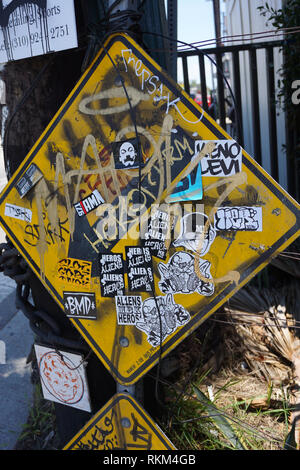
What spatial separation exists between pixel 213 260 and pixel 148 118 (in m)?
0.63

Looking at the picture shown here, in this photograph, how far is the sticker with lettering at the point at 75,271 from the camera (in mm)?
2062

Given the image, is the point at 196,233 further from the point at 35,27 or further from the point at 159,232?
the point at 35,27

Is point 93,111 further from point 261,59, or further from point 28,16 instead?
point 261,59

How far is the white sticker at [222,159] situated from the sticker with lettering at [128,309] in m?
0.62

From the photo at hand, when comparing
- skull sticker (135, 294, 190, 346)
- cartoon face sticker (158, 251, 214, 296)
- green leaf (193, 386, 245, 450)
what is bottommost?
green leaf (193, 386, 245, 450)

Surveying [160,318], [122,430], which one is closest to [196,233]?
[160,318]

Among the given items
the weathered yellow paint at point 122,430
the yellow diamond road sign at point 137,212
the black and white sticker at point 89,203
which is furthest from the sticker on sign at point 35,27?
the weathered yellow paint at point 122,430

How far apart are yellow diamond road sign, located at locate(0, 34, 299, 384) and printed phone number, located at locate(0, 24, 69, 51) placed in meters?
0.18

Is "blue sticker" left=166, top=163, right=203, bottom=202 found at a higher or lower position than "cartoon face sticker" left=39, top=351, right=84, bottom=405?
higher

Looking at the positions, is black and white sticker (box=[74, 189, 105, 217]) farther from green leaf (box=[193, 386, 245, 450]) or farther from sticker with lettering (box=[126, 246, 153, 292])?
green leaf (box=[193, 386, 245, 450])

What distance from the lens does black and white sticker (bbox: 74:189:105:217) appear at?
1.97 meters

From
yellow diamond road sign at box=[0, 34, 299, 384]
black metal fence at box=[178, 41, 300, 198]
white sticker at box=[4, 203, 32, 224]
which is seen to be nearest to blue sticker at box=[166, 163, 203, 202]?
yellow diamond road sign at box=[0, 34, 299, 384]

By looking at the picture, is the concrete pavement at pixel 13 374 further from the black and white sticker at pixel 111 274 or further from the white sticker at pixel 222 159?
the white sticker at pixel 222 159

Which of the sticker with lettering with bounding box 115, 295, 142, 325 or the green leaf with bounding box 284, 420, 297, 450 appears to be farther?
the green leaf with bounding box 284, 420, 297, 450
